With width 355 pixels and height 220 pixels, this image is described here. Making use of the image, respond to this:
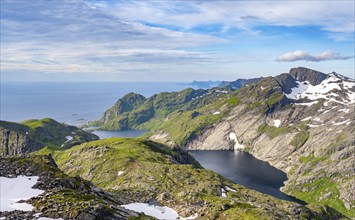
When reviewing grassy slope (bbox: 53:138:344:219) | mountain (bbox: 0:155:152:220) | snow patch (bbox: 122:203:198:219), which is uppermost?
mountain (bbox: 0:155:152:220)

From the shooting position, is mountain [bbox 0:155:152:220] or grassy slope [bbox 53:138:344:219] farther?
grassy slope [bbox 53:138:344:219]

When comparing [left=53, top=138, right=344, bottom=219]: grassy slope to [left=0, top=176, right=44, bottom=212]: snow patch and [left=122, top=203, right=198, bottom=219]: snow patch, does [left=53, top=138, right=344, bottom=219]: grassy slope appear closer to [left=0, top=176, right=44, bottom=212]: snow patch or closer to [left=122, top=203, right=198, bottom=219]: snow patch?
[left=122, top=203, right=198, bottom=219]: snow patch

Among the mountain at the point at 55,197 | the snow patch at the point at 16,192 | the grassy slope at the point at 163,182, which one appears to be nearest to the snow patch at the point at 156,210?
the grassy slope at the point at 163,182

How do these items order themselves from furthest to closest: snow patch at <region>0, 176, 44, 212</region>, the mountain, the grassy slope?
1. the grassy slope
2. snow patch at <region>0, 176, 44, 212</region>
3. the mountain

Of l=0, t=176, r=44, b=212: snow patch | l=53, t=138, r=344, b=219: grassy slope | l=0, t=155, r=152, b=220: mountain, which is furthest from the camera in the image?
l=53, t=138, r=344, b=219: grassy slope

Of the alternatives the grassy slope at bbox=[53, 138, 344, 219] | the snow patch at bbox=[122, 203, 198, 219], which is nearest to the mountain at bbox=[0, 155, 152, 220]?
the snow patch at bbox=[122, 203, 198, 219]

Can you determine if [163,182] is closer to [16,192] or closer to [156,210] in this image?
[156,210]

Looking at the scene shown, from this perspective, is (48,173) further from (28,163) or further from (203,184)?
(203,184)

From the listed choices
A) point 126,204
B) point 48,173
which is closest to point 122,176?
point 126,204

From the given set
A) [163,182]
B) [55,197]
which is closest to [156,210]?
[55,197]
